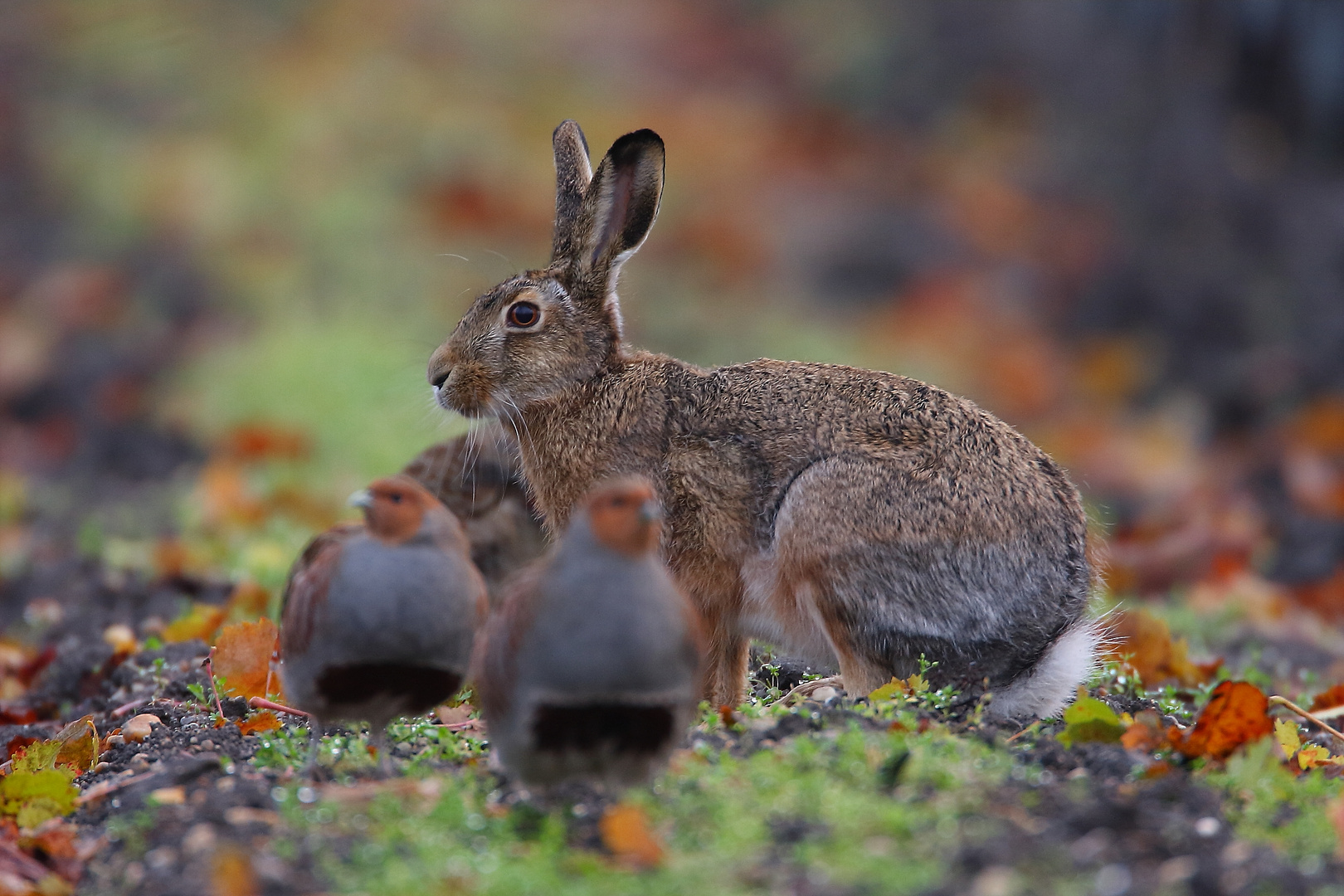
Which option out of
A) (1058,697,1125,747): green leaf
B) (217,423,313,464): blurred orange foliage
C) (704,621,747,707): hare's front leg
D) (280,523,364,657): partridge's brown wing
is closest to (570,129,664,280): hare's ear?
(704,621,747,707): hare's front leg

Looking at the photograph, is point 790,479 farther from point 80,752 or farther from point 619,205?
point 80,752

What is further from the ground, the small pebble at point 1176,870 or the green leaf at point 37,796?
the small pebble at point 1176,870

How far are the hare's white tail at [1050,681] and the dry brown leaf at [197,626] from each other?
310 cm

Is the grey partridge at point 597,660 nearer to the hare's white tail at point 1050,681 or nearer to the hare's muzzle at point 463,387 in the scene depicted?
the hare's white tail at point 1050,681

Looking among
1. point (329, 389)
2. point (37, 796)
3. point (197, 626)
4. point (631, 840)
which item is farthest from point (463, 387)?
point (329, 389)

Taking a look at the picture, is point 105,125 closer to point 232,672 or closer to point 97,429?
point 97,429

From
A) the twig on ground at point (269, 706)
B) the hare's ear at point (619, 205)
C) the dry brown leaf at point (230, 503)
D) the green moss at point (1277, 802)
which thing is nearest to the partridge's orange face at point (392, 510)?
the twig on ground at point (269, 706)

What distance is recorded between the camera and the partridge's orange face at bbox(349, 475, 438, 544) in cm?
380

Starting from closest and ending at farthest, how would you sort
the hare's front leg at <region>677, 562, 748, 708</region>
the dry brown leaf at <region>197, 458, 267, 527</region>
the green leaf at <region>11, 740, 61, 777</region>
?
the green leaf at <region>11, 740, 61, 777</region>, the hare's front leg at <region>677, 562, 748, 708</region>, the dry brown leaf at <region>197, 458, 267, 527</region>

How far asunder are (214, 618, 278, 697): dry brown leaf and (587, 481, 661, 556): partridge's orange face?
177cm

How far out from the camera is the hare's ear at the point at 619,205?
502 cm

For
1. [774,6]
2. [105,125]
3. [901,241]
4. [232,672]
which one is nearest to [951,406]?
[232,672]

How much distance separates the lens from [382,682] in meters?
3.79

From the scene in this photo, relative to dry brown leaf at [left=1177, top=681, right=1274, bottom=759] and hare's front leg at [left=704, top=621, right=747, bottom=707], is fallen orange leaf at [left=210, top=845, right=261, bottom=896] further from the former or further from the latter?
dry brown leaf at [left=1177, top=681, right=1274, bottom=759]
